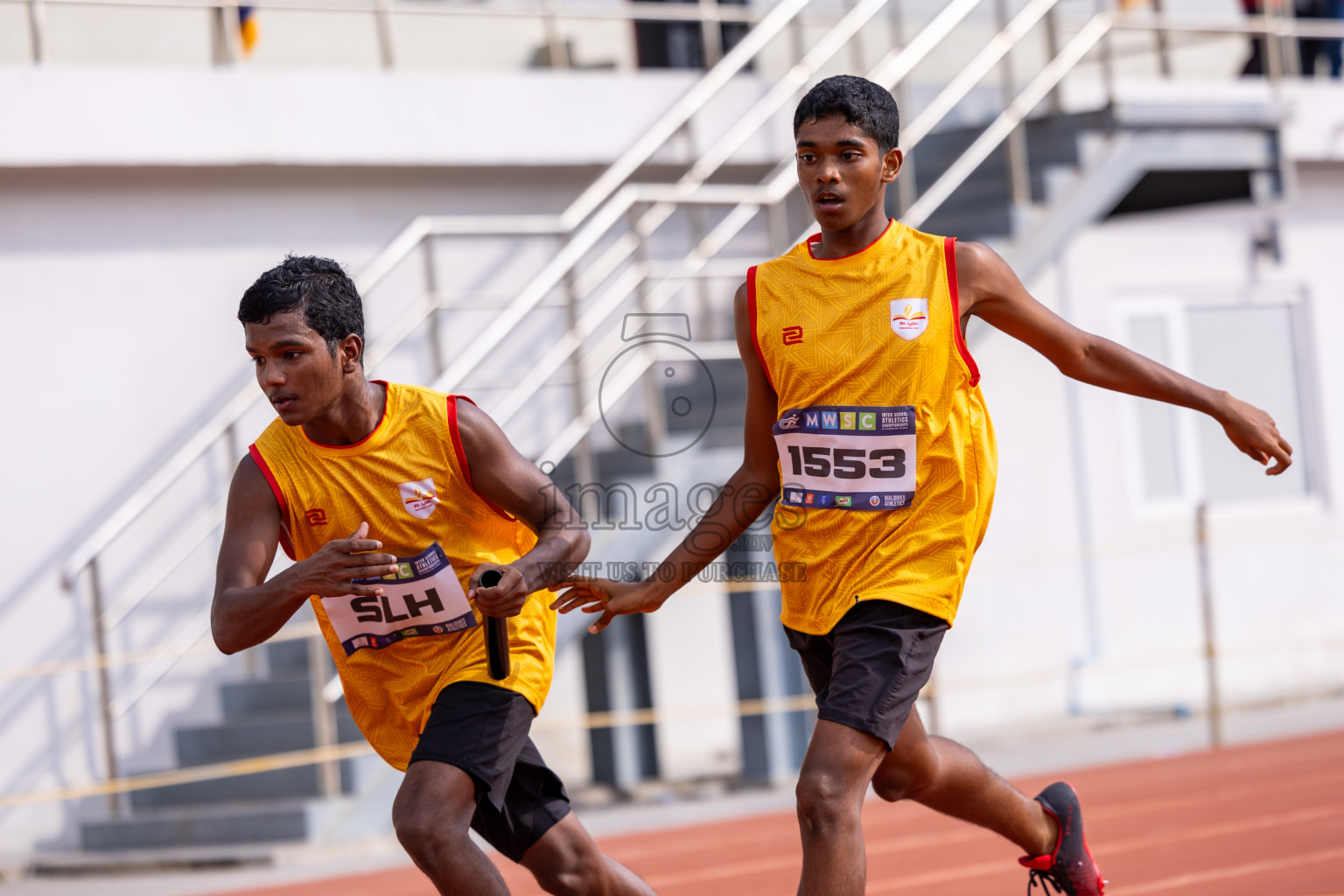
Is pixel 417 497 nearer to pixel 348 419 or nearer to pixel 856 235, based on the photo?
pixel 348 419

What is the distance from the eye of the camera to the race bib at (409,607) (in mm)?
4035

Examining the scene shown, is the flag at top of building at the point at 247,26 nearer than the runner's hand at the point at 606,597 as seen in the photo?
No

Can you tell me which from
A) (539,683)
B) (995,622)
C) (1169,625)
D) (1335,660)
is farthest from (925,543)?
(1335,660)

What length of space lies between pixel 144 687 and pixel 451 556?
5.67m

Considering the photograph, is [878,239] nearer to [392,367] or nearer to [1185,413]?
[392,367]

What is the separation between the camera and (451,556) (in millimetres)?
4090

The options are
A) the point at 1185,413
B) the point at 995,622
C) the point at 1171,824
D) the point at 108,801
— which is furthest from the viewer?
the point at 1185,413

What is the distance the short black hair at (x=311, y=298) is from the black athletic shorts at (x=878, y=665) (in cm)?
142

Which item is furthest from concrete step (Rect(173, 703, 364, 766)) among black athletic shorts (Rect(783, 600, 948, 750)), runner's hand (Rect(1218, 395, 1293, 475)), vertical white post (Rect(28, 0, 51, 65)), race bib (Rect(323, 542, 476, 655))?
runner's hand (Rect(1218, 395, 1293, 475))

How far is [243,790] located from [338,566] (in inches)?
228

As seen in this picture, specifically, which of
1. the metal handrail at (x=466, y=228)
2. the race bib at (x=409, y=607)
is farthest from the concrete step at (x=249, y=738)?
the race bib at (x=409, y=607)

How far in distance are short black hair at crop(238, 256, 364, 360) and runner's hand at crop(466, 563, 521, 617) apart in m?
0.71

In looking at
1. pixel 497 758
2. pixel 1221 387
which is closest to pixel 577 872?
pixel 497 758

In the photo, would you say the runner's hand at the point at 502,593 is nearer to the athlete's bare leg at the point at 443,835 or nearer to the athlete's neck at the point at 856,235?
the athlete's bare leg at the point at 443,835
